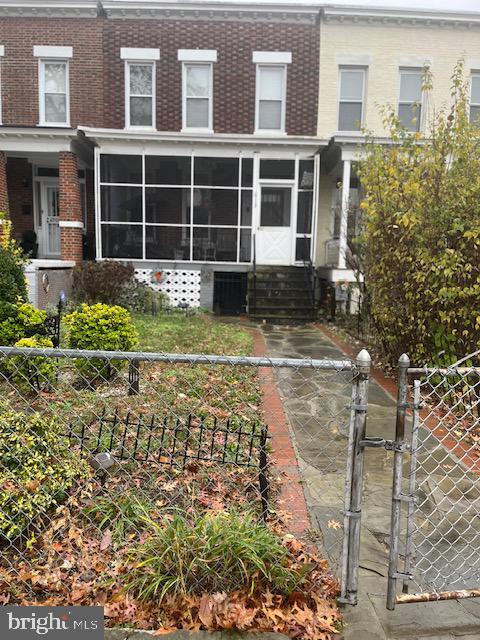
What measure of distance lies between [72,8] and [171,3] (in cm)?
291

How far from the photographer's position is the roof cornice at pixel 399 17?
559 inches

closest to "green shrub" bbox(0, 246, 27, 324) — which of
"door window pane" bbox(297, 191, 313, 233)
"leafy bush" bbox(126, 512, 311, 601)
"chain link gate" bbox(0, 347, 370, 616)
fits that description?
"chain link gate" bbox(0, 347, 370, 616)

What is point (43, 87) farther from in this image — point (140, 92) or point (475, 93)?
point (475, 93)

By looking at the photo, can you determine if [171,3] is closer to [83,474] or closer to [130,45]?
[130,45]

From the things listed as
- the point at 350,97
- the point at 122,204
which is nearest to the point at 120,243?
the point at 122,204

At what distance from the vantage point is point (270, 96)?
1483 centimetres

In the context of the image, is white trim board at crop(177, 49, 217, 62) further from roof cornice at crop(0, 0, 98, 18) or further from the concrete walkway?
the concrete walkway

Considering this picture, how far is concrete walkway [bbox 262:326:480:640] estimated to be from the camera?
2398 millimetres

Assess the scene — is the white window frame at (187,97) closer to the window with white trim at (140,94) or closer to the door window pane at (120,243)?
the window with white trim at (140,94)

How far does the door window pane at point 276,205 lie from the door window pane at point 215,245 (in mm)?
1160

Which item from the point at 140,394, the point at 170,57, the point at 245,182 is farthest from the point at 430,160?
the point at 170,57

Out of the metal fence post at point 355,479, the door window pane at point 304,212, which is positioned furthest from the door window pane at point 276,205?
the metal fence post at point 355,479

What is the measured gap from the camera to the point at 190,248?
1451 centimetres

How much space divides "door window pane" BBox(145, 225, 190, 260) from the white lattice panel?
1.97 ft
